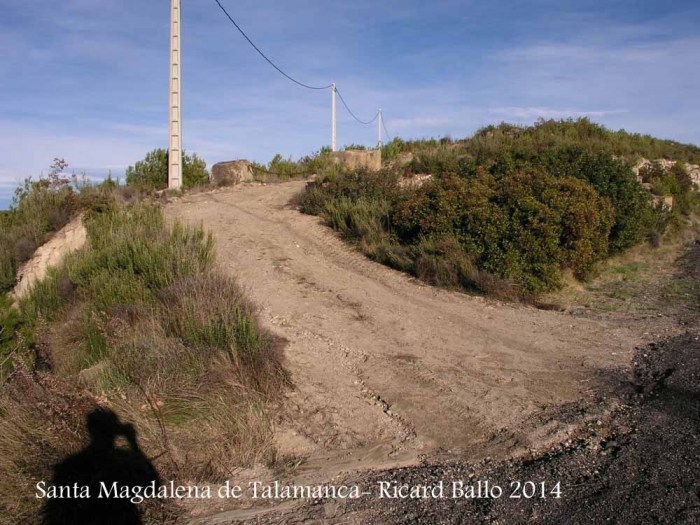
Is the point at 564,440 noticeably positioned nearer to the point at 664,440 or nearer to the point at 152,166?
the point at 664,440

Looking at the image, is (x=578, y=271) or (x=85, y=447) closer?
(x=85, y=447)

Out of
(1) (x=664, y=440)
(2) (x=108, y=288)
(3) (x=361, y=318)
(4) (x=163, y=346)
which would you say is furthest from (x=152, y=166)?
(1) (x=664, y=440)

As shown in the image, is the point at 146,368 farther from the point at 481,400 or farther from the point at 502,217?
the point at 502,217

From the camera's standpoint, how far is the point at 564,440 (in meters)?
5.16

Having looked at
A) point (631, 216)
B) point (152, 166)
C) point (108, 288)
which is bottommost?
point (108, 288)

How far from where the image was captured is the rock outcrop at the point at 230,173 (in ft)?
70.0

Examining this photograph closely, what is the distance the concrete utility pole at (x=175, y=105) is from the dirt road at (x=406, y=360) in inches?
376

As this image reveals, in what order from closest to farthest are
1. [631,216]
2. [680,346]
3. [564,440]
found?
[564,440] → [680,346] → [631,216]

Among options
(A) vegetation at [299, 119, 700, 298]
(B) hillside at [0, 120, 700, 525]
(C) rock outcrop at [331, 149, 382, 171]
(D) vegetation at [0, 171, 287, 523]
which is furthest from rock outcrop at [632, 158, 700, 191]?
(D) vegetation at [0, 171, 287, 523]

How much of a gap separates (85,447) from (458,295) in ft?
22.0

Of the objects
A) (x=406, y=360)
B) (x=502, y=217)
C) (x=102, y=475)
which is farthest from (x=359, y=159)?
(x=102, y=475)

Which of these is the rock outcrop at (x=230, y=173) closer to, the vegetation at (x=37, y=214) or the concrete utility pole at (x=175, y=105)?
the concrete utility pole at (x=175, y=105)

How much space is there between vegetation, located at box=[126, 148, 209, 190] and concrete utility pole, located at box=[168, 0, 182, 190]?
2.50 feet

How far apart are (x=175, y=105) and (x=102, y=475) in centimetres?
1771
